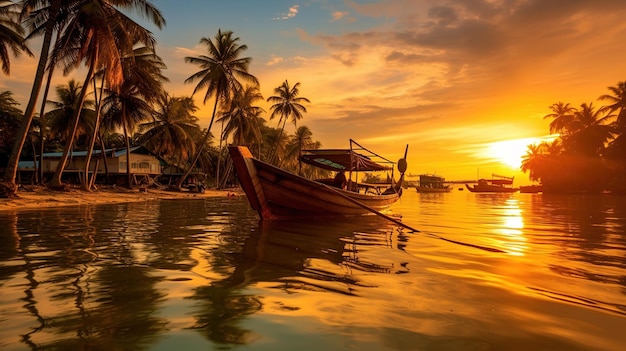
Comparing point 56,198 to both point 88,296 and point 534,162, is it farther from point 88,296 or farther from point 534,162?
point 534,162

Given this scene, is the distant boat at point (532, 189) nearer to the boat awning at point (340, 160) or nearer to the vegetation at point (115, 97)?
the vegetation at point (115, 97)

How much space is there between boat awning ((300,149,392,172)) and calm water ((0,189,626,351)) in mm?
6864

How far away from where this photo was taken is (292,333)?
289 cm

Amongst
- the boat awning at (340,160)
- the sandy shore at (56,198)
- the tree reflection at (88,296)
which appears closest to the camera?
the tree reflection at (88,296)

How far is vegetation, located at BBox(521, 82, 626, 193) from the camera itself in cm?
4397

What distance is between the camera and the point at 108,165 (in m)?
38.4

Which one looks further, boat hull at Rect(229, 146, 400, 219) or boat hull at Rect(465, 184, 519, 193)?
boat hull at Rect(465, 184, 519, 193)

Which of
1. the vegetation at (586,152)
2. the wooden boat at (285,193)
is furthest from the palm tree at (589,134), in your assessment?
the wooden boat at (285,193)

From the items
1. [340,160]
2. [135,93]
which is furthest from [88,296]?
[135,93]

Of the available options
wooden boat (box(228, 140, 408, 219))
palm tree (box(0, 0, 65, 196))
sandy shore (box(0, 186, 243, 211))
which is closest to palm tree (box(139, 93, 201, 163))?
sandy shore (box(0, 186, 243, 211))

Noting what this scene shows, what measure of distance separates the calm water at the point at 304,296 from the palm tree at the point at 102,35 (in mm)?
14126

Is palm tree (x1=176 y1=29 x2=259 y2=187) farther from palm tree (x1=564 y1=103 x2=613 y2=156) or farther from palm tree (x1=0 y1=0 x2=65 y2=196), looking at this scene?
palm tree (x1=564 y1=103 x2=613 y2=156)

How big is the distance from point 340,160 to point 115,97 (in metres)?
26.1

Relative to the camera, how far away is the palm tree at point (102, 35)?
1805 centimetres
